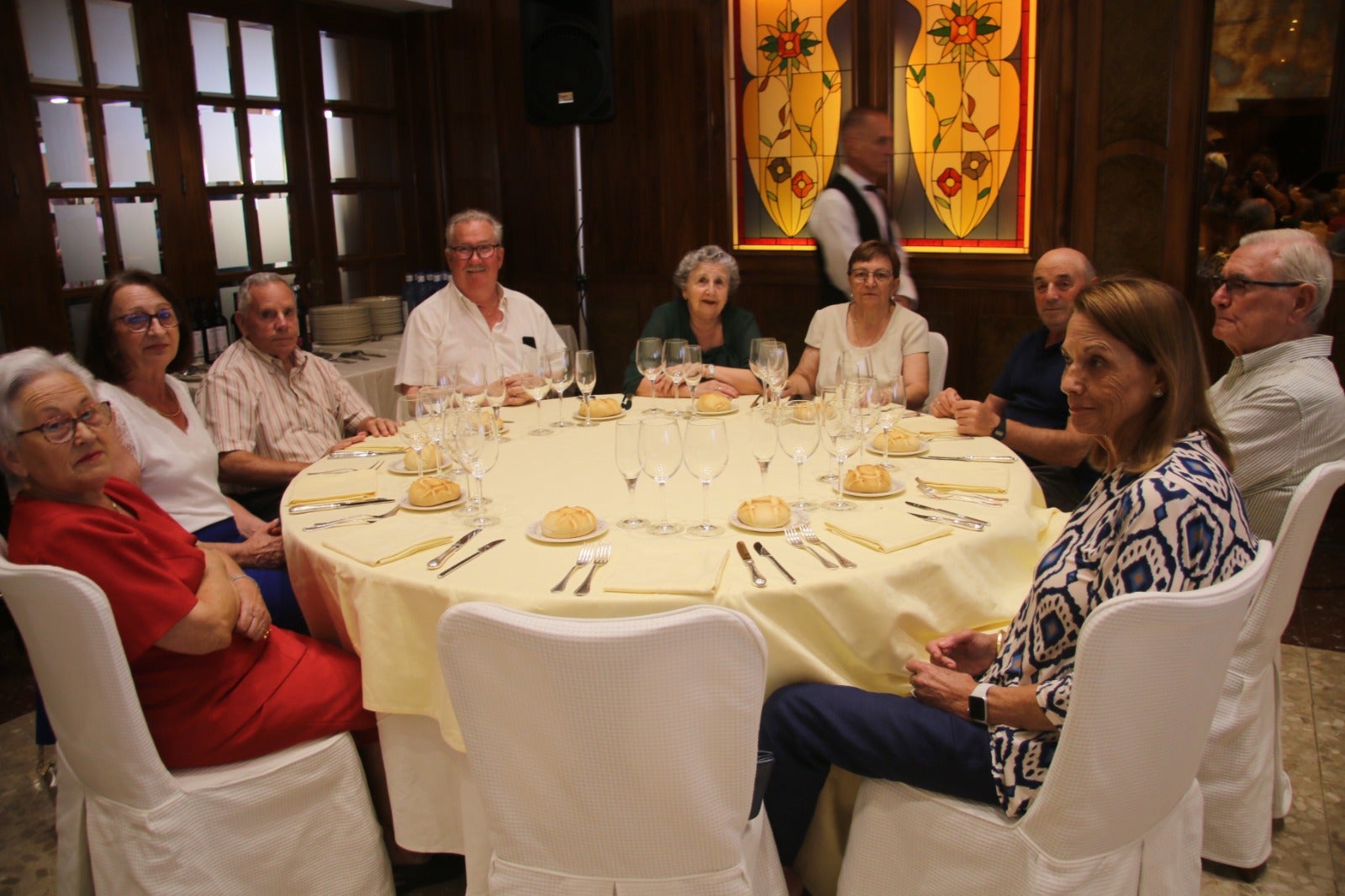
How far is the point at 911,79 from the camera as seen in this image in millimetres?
5133

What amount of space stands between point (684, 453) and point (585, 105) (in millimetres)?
4054

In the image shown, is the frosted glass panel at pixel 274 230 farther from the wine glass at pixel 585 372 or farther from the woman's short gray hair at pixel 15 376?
the woman's short gray hair at pixel 15 376

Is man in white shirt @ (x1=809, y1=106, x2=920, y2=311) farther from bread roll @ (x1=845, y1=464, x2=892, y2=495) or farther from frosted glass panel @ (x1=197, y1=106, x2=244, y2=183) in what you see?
frosted glass panel @ (x1=197, y1=106, x2=244, y2=183)

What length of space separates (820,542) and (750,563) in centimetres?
17

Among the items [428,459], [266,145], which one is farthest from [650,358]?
[266,145]

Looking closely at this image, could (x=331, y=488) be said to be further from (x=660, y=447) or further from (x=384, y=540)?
(x=660, y=447)

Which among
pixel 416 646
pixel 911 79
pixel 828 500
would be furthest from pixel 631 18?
pixel 416 646

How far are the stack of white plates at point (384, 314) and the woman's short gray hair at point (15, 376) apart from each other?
3513mm

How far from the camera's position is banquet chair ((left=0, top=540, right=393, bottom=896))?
1669 millimetres

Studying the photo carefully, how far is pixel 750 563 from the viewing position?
1.81 metres

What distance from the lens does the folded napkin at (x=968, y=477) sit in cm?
221

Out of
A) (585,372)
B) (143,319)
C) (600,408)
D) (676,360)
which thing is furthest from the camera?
(676,360)

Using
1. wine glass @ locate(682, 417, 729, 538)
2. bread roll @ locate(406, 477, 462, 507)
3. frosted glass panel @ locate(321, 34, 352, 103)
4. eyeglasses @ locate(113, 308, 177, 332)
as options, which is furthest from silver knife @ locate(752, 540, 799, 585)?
frosted glass panel @ locate(321, 34, 352, 103)

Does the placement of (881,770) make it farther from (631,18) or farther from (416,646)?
(631,18)
